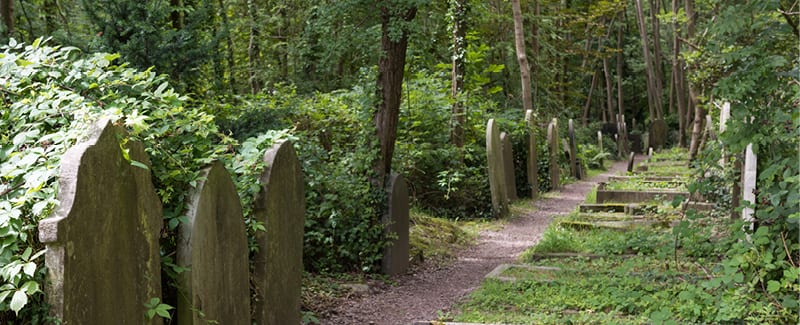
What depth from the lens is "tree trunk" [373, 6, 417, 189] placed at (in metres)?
8.24

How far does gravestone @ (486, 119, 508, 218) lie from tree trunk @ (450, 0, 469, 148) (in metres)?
0.63

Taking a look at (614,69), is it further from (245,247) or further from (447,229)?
(245,247)

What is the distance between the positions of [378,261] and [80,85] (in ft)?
14.4

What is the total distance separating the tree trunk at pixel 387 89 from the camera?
27.0ft

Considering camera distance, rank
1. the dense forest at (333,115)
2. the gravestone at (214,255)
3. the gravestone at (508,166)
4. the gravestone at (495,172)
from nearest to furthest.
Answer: the dense forest at (333,115) < the gravestone at (214,255) < the gravestone at (495,172) < the gravestone at (508,166)

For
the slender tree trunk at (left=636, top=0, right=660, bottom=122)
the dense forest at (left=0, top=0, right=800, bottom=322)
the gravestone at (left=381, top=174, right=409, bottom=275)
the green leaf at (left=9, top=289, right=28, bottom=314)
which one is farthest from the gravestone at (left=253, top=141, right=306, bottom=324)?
the slender tree trunk at (left=636, top=0, right=660, bottom=122)

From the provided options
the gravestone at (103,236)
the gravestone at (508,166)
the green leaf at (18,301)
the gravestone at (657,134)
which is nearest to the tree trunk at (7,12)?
the gravestone at (103,236)

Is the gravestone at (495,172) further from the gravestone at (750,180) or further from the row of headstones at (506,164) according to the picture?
the gravestone at (750,180)

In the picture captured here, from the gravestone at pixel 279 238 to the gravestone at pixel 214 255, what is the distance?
0.24m

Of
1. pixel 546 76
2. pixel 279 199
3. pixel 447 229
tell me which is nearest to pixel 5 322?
pixel 279 199

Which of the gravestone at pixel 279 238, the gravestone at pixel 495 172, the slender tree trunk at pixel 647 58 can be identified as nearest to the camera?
the gravestone at pixel 279 238

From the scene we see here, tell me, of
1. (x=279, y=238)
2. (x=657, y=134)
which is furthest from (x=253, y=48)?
(x=657, y=134)

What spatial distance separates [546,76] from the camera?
25250mm

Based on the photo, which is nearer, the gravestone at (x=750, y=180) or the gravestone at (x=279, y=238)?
the gravestone at (x=279, y=238)
